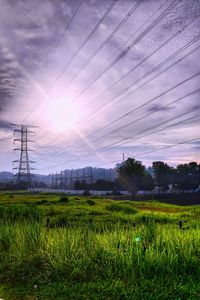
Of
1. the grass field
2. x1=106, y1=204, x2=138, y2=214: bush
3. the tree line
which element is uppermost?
the tree line

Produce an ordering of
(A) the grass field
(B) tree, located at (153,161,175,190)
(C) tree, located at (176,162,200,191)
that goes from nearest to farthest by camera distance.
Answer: (A) the grass field
(C) tree, located at (176,162,200,191)
(B) tree, located at (153,161,175,190)

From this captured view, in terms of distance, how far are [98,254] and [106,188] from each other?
367 ft

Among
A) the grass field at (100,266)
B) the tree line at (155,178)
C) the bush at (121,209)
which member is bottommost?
the bush at (121,209)

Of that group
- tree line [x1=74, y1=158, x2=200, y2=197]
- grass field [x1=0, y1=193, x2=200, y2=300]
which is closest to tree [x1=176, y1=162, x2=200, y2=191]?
tree line [x1=74, y1=158, x2=200, y2=197]

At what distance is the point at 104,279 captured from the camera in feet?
27.6

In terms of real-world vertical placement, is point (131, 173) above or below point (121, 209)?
above

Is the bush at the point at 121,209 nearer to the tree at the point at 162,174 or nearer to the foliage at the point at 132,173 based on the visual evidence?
the foliage at the point at 132,173

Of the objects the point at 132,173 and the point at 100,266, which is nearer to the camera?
the point at 100,266

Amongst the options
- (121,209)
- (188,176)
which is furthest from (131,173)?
(121,209)

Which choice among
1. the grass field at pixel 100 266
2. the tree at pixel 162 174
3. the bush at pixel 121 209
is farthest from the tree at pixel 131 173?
the grass field at pixel 100 266

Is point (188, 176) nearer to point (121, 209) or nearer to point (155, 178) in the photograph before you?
point (155, 178)

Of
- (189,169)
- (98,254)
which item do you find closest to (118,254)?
(98,254)

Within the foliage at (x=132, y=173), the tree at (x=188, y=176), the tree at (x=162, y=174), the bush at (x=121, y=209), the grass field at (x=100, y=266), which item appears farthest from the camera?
the tree at (x=162, y=174)

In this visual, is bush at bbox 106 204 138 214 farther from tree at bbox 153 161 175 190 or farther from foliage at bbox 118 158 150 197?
tree at bbox 153 161 175 190
